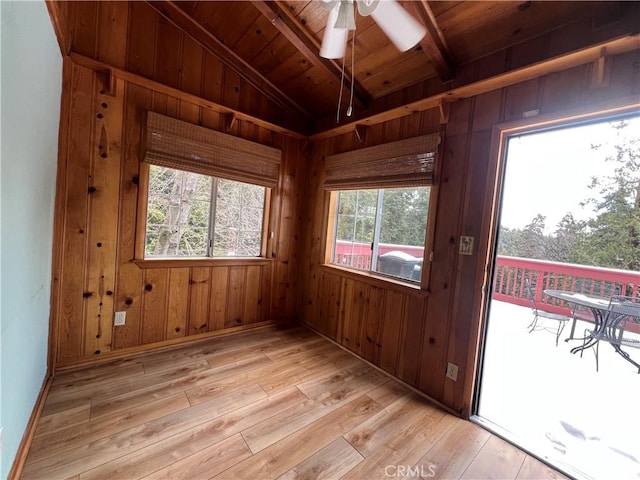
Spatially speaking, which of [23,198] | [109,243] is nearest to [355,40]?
[23,198]

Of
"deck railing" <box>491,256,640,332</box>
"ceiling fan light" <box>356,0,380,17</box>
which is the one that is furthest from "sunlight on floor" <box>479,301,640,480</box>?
"ceiling fan light" <box>356,0,380,17</box>

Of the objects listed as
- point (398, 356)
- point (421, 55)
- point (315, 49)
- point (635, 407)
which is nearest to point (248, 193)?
point (315, 49)

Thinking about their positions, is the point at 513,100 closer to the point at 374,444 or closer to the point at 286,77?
the point at 286,77

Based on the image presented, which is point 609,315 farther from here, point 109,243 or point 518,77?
point 109,243

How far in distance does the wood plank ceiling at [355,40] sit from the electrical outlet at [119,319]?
259 cm

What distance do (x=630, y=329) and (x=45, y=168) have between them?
4.85 meters

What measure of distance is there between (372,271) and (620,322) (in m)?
2.20

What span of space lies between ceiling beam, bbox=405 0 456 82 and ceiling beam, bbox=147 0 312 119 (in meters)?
1.66

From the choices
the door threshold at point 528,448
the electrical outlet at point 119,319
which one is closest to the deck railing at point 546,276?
the door threshold at point 528,448

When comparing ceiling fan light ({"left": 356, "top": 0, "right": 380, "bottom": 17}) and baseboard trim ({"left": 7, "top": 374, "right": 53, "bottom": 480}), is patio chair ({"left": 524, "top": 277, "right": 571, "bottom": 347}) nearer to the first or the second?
ceiling fan light ({"left": 356, "top": 0, "right": 380, "bottom": 17})

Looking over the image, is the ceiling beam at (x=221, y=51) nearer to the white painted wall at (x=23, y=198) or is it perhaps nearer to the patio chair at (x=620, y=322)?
the white painted wall at (x=23, y=198)

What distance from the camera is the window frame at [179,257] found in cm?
230

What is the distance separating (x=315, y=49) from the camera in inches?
89.7

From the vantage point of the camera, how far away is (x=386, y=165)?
2406mm
